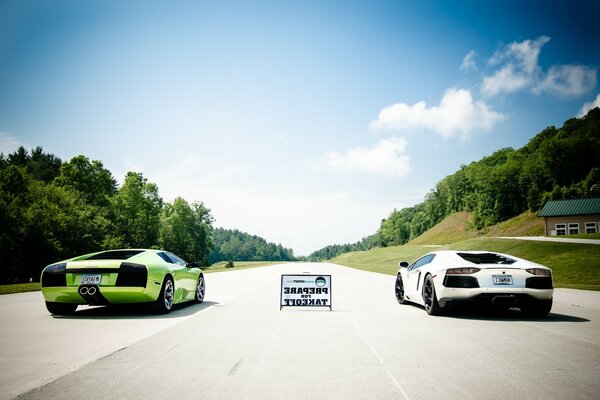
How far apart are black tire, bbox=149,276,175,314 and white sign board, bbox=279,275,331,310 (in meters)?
2.62

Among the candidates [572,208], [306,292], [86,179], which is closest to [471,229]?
[572,208]

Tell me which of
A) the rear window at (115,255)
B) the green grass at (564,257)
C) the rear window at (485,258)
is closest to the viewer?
the rear window at (485,258)

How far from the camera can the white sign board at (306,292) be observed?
1059 centimetres

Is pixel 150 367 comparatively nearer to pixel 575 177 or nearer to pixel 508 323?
pixel 508 323

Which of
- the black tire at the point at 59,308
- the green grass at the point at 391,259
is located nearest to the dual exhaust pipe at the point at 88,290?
the black tire at the point at 59,308

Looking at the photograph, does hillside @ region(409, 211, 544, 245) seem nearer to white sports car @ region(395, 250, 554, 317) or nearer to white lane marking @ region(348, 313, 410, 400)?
white sports car @ region(395, 250, 554, 317)

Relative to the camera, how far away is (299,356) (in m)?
5.47

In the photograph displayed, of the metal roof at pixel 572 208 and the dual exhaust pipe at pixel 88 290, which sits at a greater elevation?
the metal roof at pixel 572 208

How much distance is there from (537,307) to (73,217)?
46.1 metres

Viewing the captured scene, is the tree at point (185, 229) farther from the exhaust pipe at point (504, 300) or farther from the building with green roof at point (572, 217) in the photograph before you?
the exhaust pipe at point (504, 300)

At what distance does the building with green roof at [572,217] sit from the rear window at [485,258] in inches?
2320

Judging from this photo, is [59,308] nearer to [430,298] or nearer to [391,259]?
[430,298]

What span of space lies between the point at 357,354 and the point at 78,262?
618 centimetres

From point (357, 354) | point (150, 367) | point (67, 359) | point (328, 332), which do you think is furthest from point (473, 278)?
point (67, 359)
